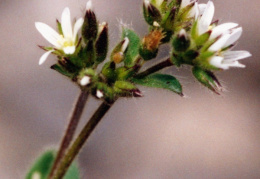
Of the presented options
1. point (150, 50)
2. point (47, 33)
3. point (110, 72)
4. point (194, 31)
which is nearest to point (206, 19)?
point (194, 31)

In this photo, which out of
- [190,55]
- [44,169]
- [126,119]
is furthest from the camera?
[126,119]

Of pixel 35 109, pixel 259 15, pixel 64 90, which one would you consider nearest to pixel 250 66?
pixel 259 15

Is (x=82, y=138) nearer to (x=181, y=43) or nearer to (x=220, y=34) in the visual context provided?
(x=181, y=43)

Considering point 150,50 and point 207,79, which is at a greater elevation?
point 150,50

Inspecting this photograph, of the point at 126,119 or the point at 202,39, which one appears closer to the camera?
the point at 202,39

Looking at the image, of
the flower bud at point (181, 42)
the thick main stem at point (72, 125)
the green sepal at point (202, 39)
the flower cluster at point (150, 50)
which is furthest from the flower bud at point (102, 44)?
the green sepal at point (202, 39)

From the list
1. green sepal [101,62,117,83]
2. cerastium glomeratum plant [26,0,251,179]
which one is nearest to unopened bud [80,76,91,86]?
cerastium glomeratum plant [26,0,251,179]

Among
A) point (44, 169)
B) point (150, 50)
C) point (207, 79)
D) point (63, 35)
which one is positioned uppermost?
point (63, 35)
